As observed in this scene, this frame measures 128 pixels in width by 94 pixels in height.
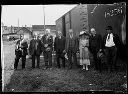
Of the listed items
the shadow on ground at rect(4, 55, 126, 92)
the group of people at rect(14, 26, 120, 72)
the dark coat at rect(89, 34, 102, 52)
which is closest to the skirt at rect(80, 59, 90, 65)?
the group of people at rect(14, 26, 120, 72)

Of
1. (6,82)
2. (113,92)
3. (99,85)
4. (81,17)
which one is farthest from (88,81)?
(81,17)

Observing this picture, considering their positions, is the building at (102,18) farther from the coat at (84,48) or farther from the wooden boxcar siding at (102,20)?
the coat at (84,48)

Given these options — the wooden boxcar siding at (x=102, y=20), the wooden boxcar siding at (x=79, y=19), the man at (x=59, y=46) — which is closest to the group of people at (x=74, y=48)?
the man at (x=59, y=46)

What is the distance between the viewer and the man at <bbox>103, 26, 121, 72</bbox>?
7.65 metres

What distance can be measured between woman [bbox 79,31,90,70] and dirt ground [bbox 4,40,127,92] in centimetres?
43

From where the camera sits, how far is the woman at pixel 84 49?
28.2 feet

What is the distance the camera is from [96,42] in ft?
26.9

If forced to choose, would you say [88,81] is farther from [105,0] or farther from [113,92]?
[105,0]

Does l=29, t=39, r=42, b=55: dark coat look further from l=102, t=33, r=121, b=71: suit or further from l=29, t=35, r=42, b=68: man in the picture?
l=102, t=33, r=121, b=71: suit

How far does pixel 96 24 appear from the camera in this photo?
332 inches

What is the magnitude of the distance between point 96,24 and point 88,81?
242cm

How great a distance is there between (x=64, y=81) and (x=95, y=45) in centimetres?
195

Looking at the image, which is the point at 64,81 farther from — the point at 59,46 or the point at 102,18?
the point at 102,18

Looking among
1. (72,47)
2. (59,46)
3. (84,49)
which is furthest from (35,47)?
(84,49)
